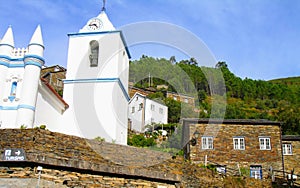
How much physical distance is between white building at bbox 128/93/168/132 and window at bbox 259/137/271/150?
1782cm

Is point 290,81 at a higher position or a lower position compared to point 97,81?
higher

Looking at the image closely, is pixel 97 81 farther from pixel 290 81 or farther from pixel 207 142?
pixel 290 81

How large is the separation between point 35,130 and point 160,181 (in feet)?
19.6

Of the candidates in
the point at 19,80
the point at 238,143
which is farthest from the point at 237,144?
the point at 19,80

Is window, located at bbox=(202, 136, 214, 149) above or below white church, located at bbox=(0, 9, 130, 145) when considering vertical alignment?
below

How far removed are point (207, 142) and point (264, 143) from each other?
4.89 meters

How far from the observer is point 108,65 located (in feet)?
73.8

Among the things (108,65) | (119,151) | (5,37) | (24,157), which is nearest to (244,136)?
(108,65)

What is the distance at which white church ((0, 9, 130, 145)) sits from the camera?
698 inches

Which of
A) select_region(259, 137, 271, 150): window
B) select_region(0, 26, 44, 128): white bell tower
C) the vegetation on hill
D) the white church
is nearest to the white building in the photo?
the vegetation on hill

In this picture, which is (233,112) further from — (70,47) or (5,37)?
(5,37)

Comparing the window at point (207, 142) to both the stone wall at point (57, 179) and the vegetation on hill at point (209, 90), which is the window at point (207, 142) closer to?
the vegetation on hill at point (209, 90)

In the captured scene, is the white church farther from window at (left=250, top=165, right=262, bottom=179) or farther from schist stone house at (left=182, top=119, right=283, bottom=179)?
→ window at (left=250, top=165, right=262, bottom=179)

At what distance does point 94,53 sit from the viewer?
77.3 feet
